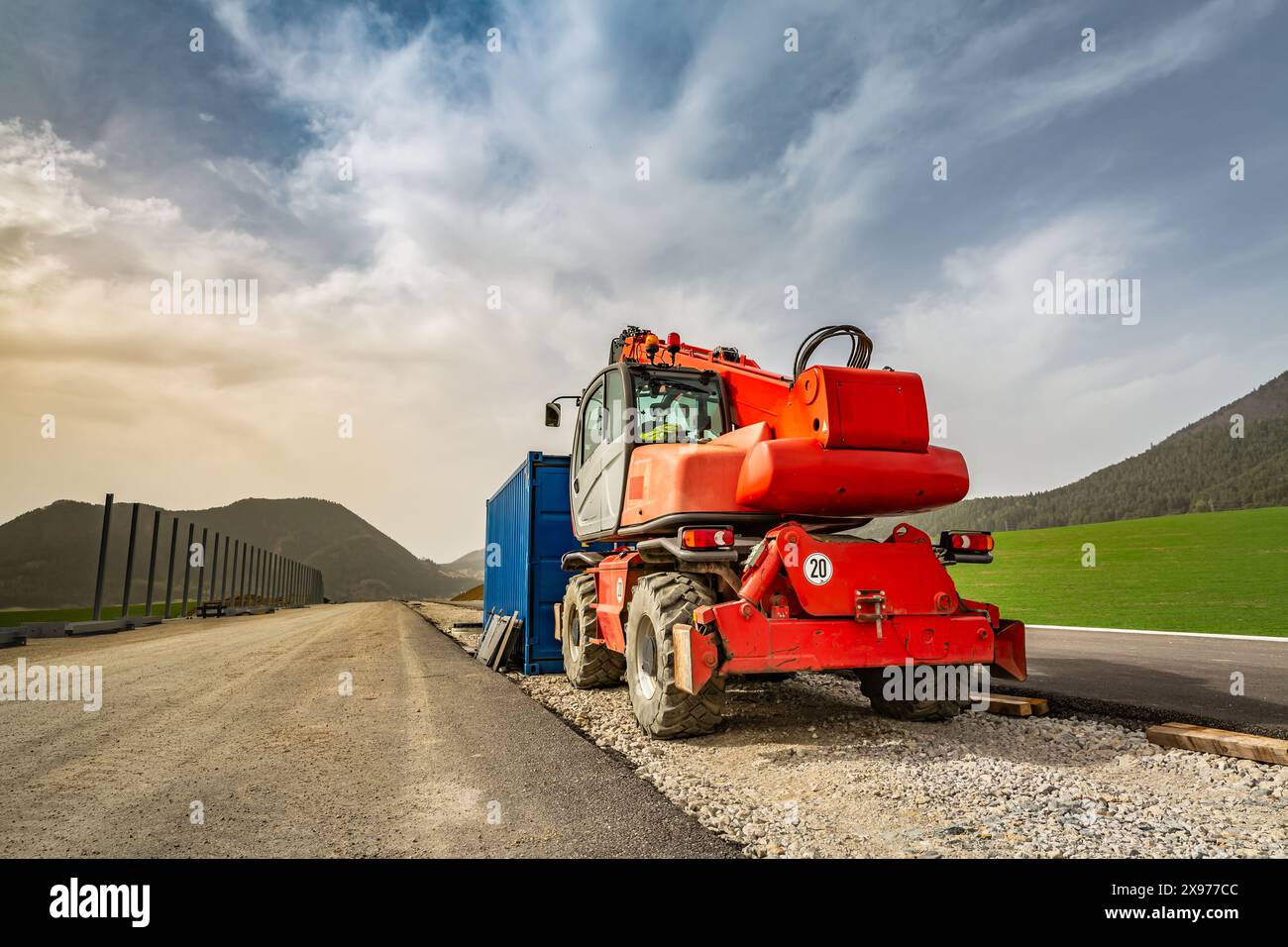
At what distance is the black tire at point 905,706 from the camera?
6.22 m

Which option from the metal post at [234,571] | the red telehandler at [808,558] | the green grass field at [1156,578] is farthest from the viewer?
the metal post at [234,571]

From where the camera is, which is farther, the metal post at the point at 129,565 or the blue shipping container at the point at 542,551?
the metal post at the point at 129,565

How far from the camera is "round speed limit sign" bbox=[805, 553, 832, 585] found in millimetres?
5348

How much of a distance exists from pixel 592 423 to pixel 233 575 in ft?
141

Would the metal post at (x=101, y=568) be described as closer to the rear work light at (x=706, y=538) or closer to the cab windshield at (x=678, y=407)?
the cab windshield at (x=678, y=407)

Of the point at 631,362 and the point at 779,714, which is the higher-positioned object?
the point at 631,362

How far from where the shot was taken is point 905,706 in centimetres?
627

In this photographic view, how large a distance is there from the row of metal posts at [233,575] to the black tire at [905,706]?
71.6ft

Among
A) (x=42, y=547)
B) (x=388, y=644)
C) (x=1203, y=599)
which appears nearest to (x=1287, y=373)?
(x=1203, y=599)

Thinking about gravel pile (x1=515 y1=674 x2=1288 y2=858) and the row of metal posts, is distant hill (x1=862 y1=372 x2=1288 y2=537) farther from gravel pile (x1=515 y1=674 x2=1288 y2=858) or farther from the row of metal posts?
gravel pile (x1=515 y1=674 x2=1288 y2=858)

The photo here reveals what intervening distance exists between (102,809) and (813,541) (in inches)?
188

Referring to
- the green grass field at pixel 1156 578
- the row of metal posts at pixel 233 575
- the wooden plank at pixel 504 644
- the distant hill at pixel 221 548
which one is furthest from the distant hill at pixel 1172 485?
the distant hill at pixel 221 548

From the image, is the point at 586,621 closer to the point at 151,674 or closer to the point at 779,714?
the point at 779,714

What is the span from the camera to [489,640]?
38.9 feet
